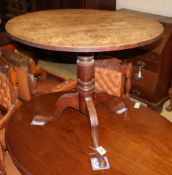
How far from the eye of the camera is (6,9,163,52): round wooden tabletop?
1.18 m

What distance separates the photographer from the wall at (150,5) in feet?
9.46

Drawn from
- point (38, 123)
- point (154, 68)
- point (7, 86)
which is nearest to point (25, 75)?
point (7, 86)

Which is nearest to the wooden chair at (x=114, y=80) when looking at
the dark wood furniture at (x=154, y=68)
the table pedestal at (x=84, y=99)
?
the table pedestal at (x=84, y=99)

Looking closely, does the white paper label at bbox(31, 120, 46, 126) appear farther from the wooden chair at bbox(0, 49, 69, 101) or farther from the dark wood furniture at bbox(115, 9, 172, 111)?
the dark wood furniture at bbox(115, 9, 172, 111)

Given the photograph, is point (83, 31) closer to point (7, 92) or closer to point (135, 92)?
point (7, 92)

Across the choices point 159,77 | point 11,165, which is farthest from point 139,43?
point 159,77

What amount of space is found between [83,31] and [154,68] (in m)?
1.43

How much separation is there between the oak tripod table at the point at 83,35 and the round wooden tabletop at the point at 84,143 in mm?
81

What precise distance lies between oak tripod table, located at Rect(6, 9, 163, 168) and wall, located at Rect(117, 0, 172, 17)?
54.5 inches

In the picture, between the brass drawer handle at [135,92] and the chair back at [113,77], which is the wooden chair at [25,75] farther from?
the brass drawer handle at [135,92]

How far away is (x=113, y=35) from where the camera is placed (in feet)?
4.24

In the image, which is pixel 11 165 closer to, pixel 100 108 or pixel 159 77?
pixel 100 108

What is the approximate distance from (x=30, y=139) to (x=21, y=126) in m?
0.14

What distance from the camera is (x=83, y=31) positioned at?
1.35 meters
